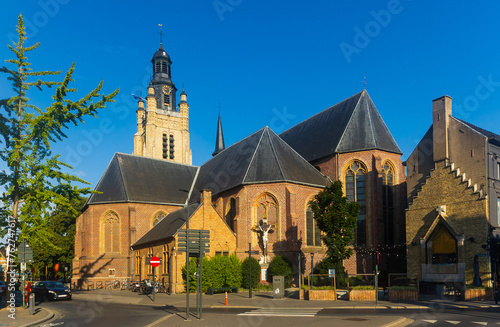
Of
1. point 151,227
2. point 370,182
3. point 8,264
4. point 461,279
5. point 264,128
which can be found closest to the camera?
point 8,264

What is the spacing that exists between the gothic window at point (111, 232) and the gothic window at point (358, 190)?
2315cm

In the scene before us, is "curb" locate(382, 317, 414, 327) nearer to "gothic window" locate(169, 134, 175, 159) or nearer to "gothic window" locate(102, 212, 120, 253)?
"gothic window" locate(102, 212, 120, 253)

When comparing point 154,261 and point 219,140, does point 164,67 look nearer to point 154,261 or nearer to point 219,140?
point 219,140

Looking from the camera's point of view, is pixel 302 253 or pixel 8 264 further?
pixel 302 253

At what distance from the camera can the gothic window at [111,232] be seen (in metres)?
46.1

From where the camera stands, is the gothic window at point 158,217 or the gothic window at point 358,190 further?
the gothic window at point 158,217

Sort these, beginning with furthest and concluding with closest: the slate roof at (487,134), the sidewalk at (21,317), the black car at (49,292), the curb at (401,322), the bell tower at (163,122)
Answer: the bell tower at (163,122), the slate roof at (487,134), the black car at (49,292), the sidewalk at (21,317), the curb at (401,322)

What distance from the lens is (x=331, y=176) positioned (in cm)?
4084

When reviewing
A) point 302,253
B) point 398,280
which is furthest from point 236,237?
point 398,280

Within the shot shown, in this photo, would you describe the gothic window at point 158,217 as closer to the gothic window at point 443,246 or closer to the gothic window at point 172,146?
the gothic window at point 443,246

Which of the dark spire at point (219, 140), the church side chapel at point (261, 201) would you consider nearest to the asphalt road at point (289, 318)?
the church side chapel at point (261, 201)

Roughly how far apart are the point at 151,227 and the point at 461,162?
29363mm

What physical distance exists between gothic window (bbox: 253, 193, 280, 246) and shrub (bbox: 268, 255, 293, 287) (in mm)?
2495

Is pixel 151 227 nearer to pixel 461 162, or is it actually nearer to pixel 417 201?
pixel 417 201
